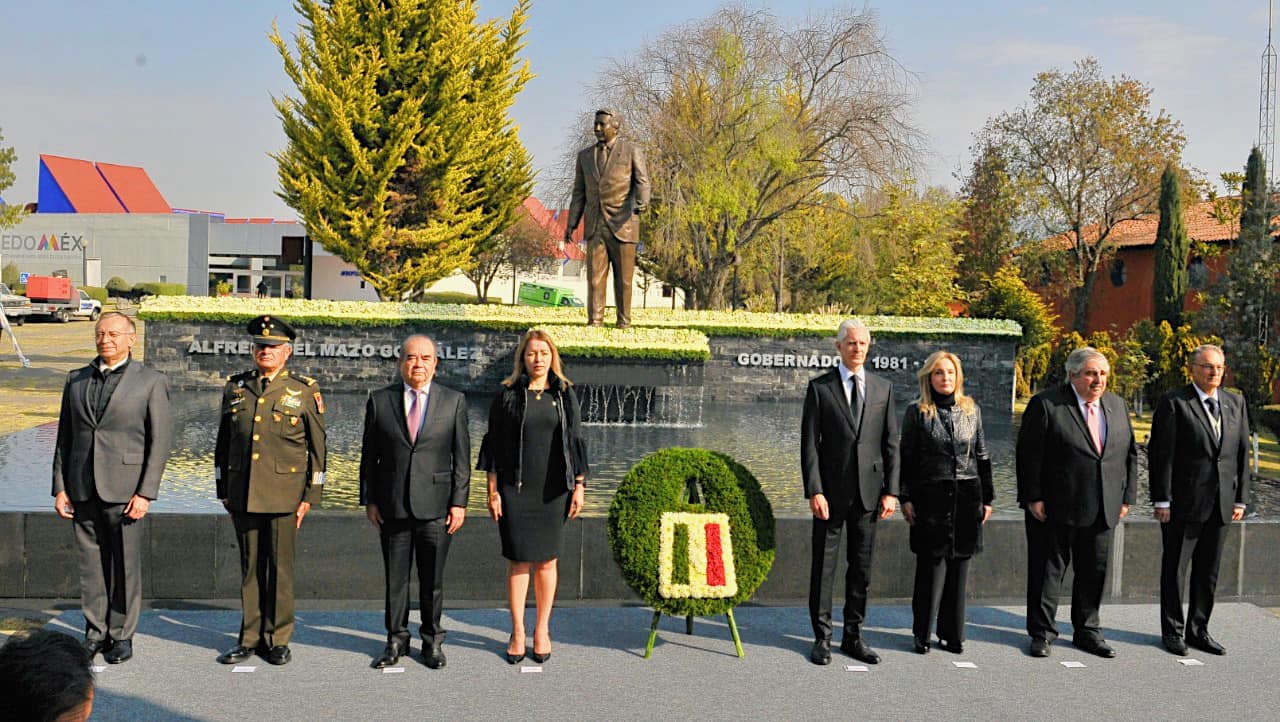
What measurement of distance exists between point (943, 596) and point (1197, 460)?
1552 mm

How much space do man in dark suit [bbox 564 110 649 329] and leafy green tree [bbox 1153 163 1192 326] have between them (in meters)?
21.2

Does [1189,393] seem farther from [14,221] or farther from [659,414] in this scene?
[14,221]

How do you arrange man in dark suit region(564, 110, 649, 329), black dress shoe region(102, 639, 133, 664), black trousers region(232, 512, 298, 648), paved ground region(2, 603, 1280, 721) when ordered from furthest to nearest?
man in dark suit region(564, 110, 649, 329) → black trousers region(232, 512, 298, 648) → black dress shoe region(102, 639, 133, 664) → paved ground region(2, 603, 1280, 721)

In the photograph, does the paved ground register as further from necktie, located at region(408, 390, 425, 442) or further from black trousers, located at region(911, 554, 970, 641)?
necktie, located at region(408, 390, 425, 442)

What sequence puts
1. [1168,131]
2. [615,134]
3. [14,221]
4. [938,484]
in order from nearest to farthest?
1. [938,484]
2. [615,134]
3. [1168,131]
4. [14,221]

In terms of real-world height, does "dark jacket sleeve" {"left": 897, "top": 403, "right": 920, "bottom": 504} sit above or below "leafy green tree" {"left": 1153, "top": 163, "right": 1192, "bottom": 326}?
below

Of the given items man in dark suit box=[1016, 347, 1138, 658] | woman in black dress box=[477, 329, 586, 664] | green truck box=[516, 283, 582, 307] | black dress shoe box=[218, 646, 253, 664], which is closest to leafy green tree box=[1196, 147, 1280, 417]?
man in dark suit box=[1016, 347, 1138, 658]

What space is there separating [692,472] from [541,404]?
35.2 inches

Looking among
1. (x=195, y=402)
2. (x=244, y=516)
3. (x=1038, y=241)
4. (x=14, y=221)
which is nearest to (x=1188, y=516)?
(x=244, y=516)

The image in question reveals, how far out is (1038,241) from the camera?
1431 inches

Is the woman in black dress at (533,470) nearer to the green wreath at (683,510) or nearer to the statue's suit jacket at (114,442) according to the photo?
the green wreath at (683,510)

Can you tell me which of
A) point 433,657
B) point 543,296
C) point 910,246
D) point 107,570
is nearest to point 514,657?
point 433,657

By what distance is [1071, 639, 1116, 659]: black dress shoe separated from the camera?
19.1ft

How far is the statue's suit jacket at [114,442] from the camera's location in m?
5.52
